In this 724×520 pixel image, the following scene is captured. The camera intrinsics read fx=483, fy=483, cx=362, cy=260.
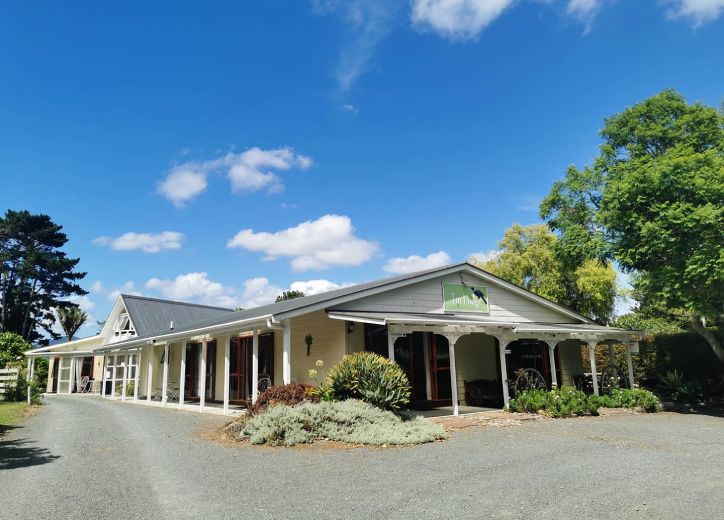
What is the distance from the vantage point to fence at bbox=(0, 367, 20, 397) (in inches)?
723

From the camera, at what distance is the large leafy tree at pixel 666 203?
1283 cm

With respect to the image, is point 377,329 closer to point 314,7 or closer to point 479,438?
point 479,438

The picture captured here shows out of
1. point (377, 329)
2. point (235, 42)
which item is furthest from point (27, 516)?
point (235, 42)

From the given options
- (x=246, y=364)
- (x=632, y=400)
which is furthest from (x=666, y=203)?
(x=246, y=364)

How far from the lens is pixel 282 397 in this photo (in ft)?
36.7

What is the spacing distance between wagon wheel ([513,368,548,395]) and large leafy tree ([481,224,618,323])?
41.3ft

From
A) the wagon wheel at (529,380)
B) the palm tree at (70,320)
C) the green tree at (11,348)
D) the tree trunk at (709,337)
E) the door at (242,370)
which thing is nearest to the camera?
the tree trunk at (709,337)

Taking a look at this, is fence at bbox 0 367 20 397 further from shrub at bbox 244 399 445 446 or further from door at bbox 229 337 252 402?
shrub at bbox 244 399 445 446

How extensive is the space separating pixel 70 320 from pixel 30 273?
6.97m

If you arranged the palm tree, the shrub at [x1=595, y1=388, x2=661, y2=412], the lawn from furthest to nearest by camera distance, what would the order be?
the palm tree, the shrub at [x1=595, y1=388, x2=661, y2=412], the lawn

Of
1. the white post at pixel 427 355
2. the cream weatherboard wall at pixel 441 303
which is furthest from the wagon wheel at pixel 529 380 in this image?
the white post at pixel 427 355

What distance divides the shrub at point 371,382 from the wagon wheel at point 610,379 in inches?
356

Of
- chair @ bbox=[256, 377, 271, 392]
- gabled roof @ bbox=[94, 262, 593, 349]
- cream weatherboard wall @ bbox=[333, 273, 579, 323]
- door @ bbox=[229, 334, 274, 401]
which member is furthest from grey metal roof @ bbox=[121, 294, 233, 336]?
cream weatherboard wall @ bbox=[333, 273, 579, 323]

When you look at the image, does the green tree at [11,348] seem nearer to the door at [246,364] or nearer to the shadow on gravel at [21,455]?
the door at [246,364]
